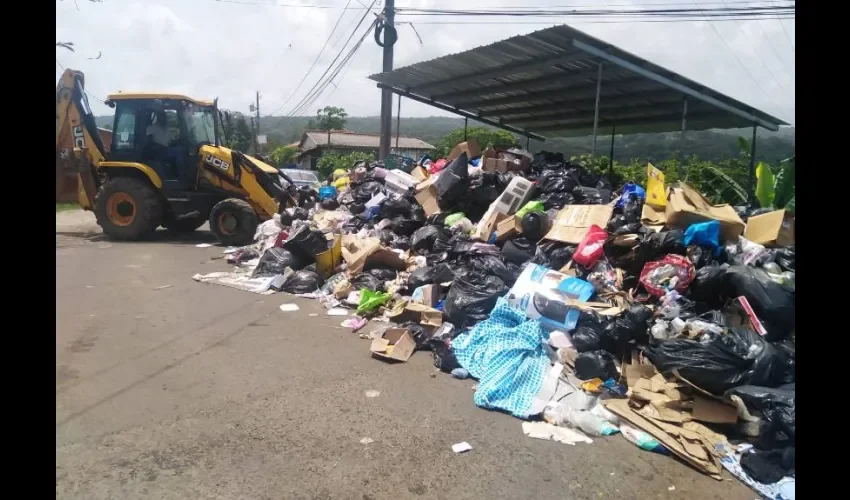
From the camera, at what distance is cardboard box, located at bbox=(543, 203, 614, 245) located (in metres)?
5.74

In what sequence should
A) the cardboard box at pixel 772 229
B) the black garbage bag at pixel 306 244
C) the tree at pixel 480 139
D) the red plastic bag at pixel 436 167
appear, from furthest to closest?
the tree at pixel 480 139 < the red plastic bag at pixel 436 167 < the black garbage bag at pixel 306 244 < the cardboard box at pixel 772 229

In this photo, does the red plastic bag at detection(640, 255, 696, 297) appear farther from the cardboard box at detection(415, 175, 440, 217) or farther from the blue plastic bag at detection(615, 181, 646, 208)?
the cardboard box at detection(415, 175, 440, 217)

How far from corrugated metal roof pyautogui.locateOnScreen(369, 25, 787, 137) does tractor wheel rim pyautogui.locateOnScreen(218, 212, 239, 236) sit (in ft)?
12.2

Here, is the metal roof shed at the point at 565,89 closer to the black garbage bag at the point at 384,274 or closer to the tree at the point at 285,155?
the black garbage bag at the point at 384,274

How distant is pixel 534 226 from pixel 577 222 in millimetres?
467

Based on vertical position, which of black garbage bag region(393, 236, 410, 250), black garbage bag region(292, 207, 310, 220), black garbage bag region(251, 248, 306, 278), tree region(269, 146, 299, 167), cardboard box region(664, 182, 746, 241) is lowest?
black garbage bag region(251, 248, 306, 278)

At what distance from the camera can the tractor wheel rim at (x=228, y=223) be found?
32.1 feet

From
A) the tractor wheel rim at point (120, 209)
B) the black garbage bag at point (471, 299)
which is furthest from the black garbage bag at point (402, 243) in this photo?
the tractor wheel rim at point (120, 209)

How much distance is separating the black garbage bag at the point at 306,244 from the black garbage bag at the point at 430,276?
1.56m

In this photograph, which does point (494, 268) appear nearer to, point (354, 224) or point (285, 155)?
point (354, 224)

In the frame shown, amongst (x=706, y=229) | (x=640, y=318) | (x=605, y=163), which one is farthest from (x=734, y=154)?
(x=640, y=318)

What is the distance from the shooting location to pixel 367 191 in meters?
9.39

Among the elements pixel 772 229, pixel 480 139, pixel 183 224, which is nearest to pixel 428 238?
pixel 772 229

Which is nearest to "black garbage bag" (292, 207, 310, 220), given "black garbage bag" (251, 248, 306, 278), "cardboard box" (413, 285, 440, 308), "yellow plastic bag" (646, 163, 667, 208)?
"black garbage bag" (251, 248, 306, 278)
